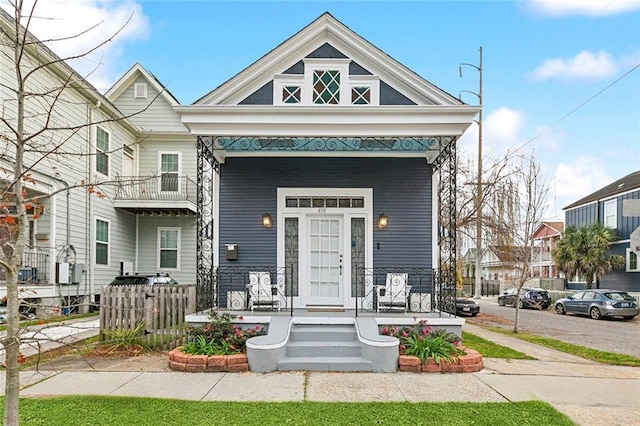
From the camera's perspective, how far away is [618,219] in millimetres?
23859

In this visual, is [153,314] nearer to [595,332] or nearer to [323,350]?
[323,350]

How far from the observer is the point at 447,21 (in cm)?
1196

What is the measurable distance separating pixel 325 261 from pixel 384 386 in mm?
4331

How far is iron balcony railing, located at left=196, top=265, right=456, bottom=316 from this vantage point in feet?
30.2

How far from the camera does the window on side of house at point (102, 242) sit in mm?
15281

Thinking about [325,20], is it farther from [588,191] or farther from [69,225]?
[588,191]

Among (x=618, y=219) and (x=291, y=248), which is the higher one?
(x=618, y=219)

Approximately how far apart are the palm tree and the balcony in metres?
19.6

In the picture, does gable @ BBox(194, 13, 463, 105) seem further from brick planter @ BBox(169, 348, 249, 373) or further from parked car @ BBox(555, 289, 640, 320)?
parked car @ BBox(555, 289, 640, 320)

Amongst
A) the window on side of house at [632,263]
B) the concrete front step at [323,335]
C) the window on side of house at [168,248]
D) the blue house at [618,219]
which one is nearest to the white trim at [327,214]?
the concrete front step at [323,335]

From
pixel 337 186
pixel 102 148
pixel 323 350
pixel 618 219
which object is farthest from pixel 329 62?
pixel 618 219

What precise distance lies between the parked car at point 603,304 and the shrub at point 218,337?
1624 centimetres

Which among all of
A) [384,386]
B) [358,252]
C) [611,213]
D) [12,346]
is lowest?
[384,386]

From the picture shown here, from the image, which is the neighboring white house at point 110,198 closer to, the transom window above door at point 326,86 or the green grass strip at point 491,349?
the transom window above door at point 326,86
